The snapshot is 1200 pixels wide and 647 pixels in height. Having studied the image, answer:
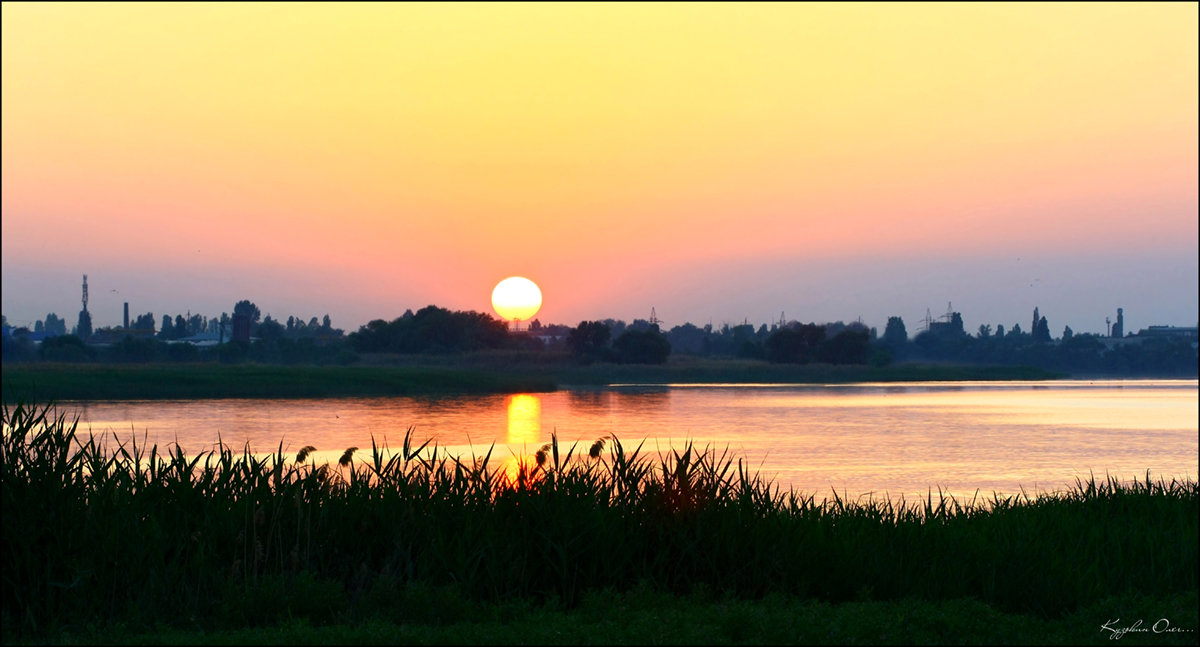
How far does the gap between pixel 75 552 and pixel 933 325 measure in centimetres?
16219

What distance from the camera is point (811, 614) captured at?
991cm

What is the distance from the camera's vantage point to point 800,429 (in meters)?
45.8

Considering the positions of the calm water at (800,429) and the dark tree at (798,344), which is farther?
the dark tree at (798,344)

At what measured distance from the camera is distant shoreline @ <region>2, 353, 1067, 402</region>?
66938 millimetres

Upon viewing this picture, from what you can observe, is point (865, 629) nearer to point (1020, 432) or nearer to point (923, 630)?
point (923, 630)

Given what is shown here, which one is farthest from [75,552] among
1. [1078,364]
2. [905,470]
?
[1078,364]

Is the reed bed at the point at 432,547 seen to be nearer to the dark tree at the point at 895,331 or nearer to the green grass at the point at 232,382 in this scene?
the green grass at the point at 232,382

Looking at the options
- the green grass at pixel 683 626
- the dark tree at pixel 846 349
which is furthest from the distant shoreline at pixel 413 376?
the green grass at pixel 683 626

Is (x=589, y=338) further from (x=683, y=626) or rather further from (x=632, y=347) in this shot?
(x=683, y=626)

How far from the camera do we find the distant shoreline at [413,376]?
66938 mm

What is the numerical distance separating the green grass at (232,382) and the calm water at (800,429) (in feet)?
18.9
